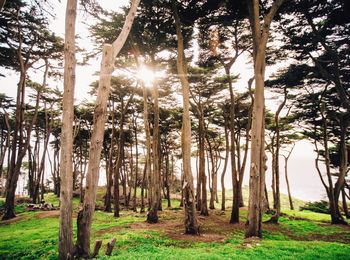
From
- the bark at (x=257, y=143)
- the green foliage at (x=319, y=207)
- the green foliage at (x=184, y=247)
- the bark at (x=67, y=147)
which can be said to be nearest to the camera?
the bark at (x=67, y=147)

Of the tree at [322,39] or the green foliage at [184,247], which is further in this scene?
the tree at [322,39]

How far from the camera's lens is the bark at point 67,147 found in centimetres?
568

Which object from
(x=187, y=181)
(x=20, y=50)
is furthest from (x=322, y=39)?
(x=20, y=50)

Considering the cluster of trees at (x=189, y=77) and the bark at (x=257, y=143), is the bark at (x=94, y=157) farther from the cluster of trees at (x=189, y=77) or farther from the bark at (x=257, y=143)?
the bark at (x=257, y=143)

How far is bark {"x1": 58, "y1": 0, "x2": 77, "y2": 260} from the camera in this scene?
18.6 feet

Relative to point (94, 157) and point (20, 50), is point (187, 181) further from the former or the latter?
point (20, 50)

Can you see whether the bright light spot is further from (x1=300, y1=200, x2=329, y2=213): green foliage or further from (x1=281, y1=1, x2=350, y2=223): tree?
(x1=300, y1=200, x2=329, y2=213): green foliage

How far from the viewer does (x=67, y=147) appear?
598cm

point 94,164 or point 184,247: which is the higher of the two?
point 94,164

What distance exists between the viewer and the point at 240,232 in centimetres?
1099

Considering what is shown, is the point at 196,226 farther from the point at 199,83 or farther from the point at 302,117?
the point at 302,117

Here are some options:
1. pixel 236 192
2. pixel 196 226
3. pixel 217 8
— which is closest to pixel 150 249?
pixel 196 226

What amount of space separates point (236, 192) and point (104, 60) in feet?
33.5

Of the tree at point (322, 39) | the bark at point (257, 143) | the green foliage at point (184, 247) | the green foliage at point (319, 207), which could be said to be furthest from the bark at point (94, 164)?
the green foliage at point (319, 207)
